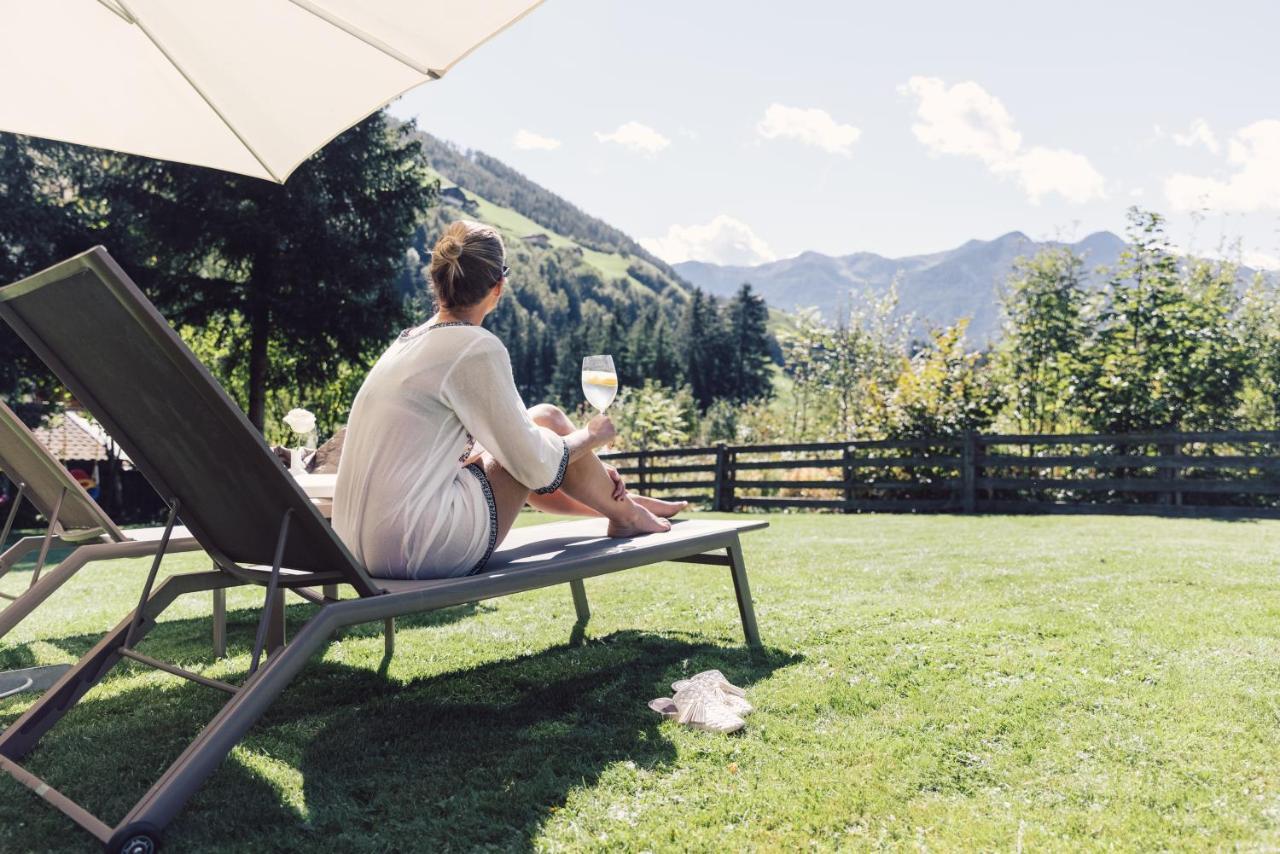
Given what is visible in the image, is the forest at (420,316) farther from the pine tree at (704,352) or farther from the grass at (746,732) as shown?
the pine tree at (704,352)

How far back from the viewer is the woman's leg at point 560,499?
2.78 metres

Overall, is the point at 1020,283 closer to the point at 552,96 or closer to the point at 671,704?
the point at 671,704

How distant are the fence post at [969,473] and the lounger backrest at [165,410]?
31.3 ft

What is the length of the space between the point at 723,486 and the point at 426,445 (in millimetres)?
10111

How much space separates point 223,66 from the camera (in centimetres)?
277

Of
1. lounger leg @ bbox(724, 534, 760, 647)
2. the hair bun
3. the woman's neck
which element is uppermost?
the hair bun

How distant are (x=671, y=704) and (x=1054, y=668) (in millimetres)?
1283

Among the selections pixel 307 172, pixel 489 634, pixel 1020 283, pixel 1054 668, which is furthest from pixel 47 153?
pixel 1054 668

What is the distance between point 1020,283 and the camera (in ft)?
44.9

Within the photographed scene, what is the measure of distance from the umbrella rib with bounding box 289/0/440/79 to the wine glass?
1037 mm

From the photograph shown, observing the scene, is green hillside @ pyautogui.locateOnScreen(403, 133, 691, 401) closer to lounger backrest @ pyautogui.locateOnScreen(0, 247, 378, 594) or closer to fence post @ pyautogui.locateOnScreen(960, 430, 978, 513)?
lounger backrest @ pyautogui.locateOnScreen(0, 247, 378, 594)

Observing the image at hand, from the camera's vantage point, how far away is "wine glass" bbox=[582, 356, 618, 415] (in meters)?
2.67

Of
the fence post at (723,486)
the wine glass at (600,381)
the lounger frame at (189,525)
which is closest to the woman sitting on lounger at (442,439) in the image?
the lounger frame at (189,525)

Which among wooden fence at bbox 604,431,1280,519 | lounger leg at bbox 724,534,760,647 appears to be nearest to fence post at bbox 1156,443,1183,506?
wooden fence at bbox 604,431,1280,519
